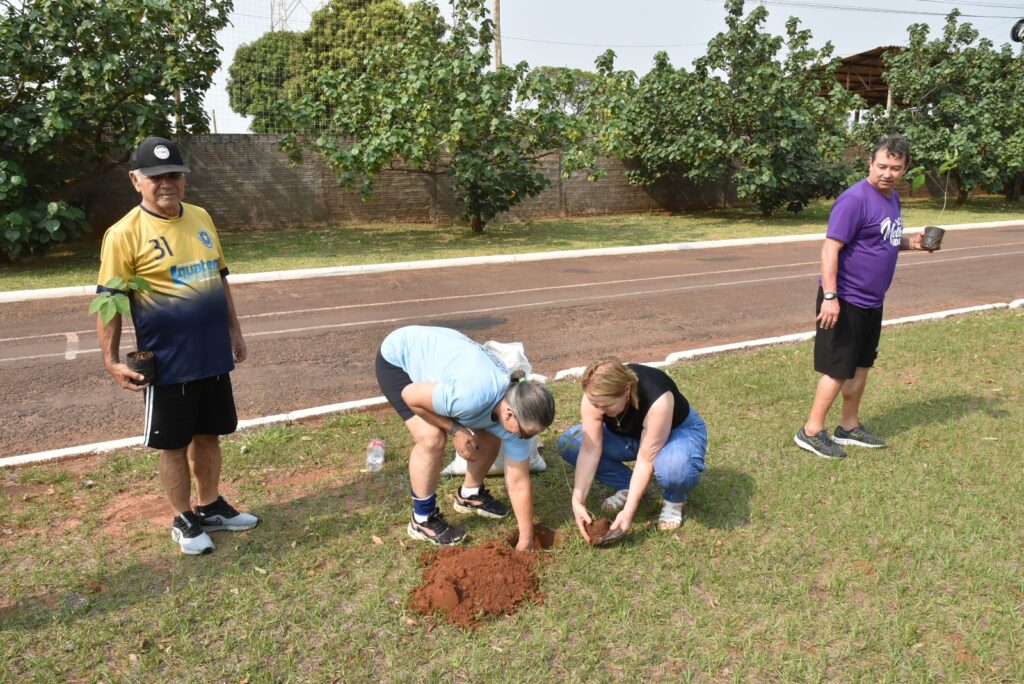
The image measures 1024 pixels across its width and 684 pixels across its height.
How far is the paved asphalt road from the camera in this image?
21.0 ft

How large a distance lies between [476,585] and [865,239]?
3105 mm

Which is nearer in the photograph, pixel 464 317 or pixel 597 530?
pixel 597 530

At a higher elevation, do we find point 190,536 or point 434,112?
point 434,112

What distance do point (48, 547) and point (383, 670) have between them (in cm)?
205

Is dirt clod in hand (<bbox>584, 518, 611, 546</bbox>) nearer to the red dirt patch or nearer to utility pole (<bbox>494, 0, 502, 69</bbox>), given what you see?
the red dirt patch

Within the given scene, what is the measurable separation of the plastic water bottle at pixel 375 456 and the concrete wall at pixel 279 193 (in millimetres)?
13625

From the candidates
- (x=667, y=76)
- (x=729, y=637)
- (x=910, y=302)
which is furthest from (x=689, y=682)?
(x=667, y=76)

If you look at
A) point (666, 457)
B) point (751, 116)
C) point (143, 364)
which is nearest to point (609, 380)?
point (666, 457)

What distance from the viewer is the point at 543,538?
12.6 ft

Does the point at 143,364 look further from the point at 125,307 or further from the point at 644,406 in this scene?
the point at 644,406

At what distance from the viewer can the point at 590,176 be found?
16859 millimetres

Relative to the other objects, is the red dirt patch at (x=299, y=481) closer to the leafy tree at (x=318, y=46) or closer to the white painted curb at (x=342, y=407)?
the white painted curb at (x=342, y=407)

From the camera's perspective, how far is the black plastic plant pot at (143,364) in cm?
337

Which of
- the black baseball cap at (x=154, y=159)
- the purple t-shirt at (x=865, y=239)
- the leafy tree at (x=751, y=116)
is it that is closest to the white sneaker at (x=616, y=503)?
the purple t-shirt at (x=865, y=239)
